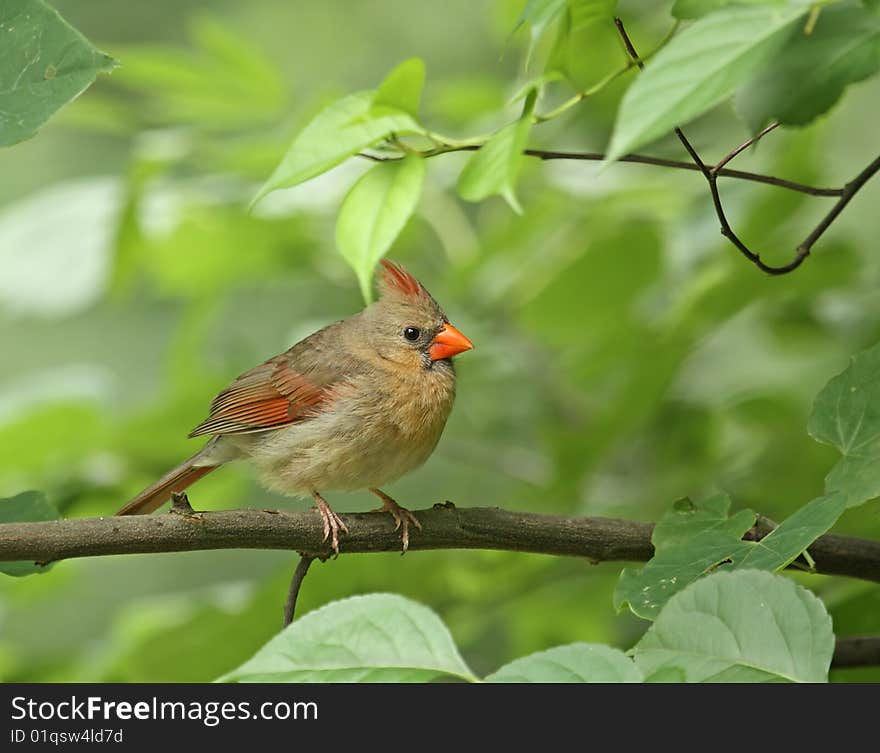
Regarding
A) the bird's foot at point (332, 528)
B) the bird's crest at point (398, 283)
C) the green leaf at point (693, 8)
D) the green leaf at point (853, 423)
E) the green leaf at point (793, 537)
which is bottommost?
the green leaf at point (793, 537)

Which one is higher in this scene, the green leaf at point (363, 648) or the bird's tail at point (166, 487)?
the bird's tail at point (166, 487)

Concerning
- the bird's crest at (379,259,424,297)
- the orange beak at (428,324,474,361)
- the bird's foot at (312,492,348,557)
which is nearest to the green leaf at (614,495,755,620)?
the bird's foot at (312,492,348,557)

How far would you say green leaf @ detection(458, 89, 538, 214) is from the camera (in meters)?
1.44

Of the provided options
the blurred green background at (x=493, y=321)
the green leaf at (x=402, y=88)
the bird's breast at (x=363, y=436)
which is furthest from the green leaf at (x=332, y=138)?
the bird's breast at (x=363, y=436)

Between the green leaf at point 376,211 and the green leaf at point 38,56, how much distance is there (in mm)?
354

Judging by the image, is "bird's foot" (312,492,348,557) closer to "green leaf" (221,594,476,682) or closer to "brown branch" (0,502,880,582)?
"brown branch" (0,502,880,582)

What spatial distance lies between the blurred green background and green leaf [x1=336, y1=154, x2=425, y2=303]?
3.12 feet

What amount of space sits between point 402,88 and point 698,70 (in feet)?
1.73

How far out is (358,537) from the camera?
6.54ft

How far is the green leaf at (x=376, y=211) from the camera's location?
1.52 metres

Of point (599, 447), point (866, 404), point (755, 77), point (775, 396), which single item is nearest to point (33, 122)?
point (755, 77)

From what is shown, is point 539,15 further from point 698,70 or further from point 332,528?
point 332,528

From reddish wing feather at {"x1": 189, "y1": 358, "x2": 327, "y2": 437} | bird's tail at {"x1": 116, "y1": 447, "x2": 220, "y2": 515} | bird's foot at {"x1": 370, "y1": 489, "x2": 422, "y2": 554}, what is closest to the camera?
bird's foot at {"x1": 370, "y1": 489, "x2": 422, "y2": 554}

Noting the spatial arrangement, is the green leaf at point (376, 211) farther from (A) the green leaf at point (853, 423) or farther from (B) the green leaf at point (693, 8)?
(A) the green leaf at point (853, 423)
